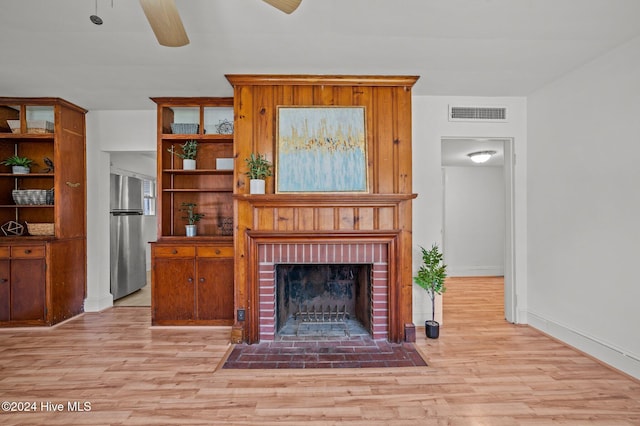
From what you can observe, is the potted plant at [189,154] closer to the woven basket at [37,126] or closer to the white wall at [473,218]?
the woven basket at [37,126]

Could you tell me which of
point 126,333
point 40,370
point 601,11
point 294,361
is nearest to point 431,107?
point 601,11

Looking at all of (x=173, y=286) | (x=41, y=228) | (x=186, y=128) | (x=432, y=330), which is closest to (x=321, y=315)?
(x=432, y=330)

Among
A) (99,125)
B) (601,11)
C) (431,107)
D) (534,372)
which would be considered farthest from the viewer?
(99,125)

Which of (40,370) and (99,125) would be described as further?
(99,125)

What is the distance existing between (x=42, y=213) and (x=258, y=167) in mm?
2931

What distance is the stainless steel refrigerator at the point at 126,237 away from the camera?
4594 millimetres

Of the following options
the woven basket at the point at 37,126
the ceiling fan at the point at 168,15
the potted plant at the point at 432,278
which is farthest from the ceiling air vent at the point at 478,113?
the woven basket at the point at 37,126

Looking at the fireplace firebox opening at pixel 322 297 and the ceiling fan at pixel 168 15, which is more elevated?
the ceiling fan at pixel 168 15

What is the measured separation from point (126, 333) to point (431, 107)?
3.98m

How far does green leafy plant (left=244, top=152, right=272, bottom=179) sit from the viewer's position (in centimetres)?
305

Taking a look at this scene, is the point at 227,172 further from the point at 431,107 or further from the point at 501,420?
the point at 501,420

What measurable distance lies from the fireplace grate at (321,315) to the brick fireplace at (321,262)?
440mm

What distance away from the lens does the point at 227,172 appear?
3.77 m

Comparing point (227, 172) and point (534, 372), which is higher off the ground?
point (227, 172)
